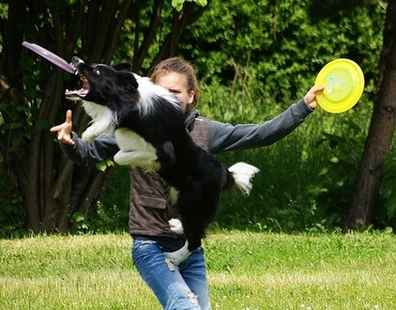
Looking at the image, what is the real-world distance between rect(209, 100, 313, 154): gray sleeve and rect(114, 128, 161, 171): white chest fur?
35.8 inches

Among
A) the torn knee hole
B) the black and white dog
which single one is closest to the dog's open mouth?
the black and white dog

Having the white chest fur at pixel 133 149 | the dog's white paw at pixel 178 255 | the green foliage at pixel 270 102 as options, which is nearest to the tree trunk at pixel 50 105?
the green foliage at pixel 270 102

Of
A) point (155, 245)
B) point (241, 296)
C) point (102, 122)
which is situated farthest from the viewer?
point (241, 296)

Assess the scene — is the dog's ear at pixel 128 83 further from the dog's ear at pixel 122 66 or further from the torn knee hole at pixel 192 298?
the torn knee hole at pixel 192 298

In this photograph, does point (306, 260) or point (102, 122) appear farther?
point (306, 260)

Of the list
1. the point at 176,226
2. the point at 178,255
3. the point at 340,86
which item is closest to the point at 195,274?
the point at 178,255

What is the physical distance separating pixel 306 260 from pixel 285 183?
3.10 m

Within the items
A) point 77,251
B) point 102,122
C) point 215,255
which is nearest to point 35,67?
point 77,251

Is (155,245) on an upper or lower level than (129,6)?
lower

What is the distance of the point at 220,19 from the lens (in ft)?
49.7

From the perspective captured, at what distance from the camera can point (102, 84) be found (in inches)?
141

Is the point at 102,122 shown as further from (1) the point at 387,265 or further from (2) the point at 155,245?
(1) the point at 387,265

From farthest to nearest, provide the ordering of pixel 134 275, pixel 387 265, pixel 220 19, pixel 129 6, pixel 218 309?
1. pixel 220 19
2. pixel 129 6
3. pixel 387 265
4. pixel 134 275
5. pixel 218 309

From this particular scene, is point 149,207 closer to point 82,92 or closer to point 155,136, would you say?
point 155,136
